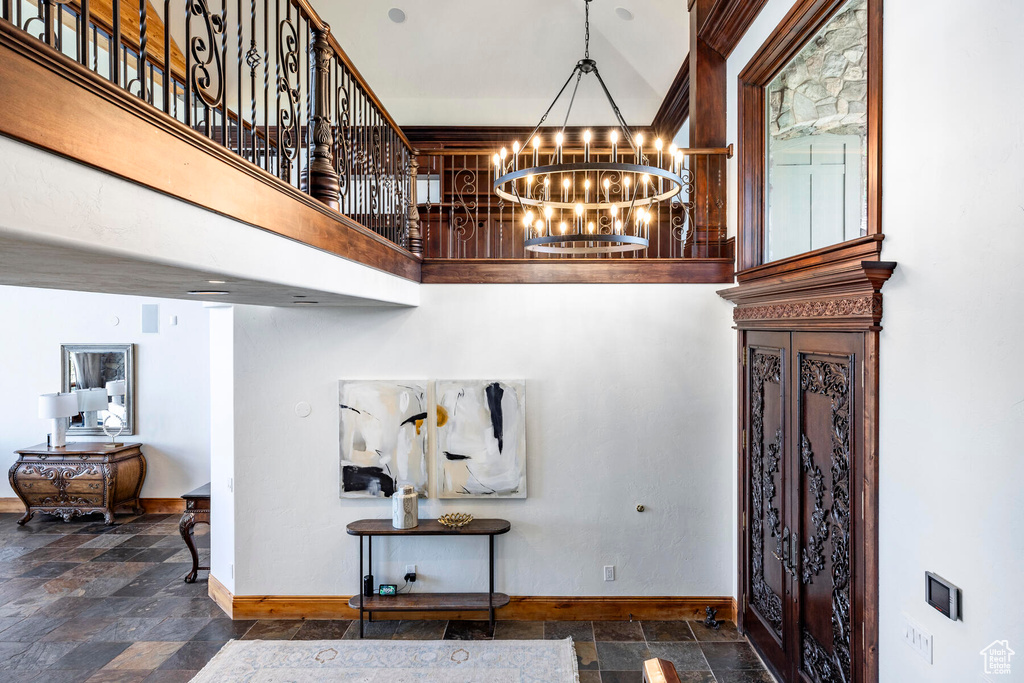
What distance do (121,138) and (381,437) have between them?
344 centimetres

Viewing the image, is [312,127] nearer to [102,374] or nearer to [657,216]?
[657,216]

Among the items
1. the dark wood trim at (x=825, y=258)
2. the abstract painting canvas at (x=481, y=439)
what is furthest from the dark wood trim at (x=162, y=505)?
the dark wood trim at (x=825, y=258)

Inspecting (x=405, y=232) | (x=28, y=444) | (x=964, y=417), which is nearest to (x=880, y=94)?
(x=964, y=417)

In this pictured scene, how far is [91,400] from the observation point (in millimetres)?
6789

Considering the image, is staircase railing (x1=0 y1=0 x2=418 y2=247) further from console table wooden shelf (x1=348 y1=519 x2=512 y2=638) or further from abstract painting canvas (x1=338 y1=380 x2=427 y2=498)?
console table wooden shelf (x1=348 y1=519 x2=512 y2=638)

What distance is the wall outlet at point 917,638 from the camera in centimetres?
222

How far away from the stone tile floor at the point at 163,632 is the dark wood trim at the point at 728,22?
168 inches

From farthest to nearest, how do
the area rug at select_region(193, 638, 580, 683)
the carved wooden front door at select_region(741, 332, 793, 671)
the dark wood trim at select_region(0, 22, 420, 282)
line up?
the area rug at select_region(193, 638, 580, 683)
the carved wooden front door at select_region(741, 332, 793, 671)
the dark wood trim at select_region(0, 22, 420, 282)

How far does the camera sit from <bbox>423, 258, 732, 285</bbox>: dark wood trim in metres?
4.42

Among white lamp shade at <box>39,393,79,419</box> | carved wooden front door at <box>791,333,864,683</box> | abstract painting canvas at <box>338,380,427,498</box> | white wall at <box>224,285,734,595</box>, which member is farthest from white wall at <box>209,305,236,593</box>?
carved wooden front door at <box>791,333,864,683</box>

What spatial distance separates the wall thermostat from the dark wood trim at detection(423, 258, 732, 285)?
2.60 metres

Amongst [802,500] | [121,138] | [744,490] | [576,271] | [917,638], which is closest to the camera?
[121,138]

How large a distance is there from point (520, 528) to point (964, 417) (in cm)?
315

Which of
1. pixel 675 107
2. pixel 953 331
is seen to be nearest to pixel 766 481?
pixel 953 331
